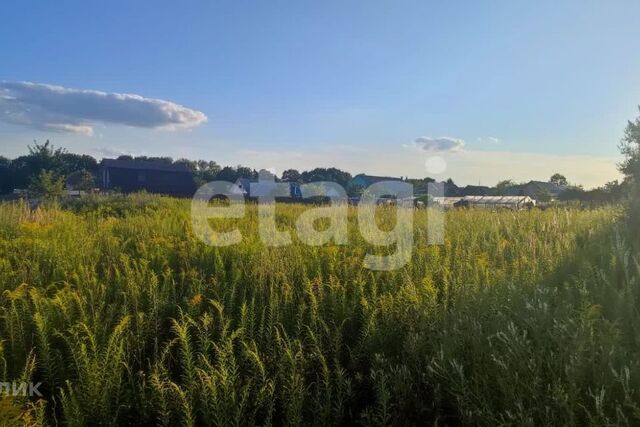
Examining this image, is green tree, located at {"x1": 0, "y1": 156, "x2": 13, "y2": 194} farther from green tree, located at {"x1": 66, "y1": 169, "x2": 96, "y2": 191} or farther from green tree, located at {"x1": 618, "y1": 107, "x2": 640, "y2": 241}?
green tree, located at {"x1": 618, "y1": 107, "x2": 640, "y2": 241}

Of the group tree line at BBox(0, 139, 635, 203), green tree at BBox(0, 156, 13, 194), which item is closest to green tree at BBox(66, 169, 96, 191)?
tree line at BBox(0, 139, 635, 203)

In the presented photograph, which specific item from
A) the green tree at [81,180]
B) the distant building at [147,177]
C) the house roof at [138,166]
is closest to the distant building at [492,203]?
the green tree at [81,180]

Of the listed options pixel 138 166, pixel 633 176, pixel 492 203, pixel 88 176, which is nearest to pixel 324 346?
pixel 633 176

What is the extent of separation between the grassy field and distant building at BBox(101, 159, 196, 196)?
135 feet

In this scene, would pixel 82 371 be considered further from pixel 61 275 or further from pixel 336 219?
pixel 336 219

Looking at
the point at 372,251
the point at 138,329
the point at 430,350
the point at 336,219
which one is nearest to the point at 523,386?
the point at 430,350

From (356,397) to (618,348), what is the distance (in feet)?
3.91

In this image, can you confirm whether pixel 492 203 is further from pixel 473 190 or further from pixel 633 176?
pixel 473 190

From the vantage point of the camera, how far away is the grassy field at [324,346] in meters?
1.79

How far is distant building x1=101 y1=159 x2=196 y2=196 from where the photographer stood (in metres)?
42.9

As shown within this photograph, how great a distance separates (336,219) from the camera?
7637 millimetres

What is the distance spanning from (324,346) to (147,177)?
149 ft

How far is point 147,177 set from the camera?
146 ft

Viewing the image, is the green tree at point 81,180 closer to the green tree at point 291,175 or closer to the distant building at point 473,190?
the green tree at point 291,175
